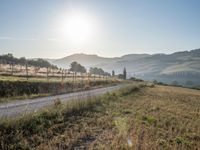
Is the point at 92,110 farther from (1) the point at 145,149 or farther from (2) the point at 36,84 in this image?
(2) the point at 36,84

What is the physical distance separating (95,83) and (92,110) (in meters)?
33.7

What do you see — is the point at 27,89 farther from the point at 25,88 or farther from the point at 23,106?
the point at 23,106

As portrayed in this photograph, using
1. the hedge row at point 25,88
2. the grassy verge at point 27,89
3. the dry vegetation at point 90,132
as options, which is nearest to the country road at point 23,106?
the dry vegetation at point 90,132

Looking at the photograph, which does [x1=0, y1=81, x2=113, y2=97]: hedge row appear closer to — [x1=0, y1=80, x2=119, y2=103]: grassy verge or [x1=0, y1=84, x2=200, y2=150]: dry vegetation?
[x1=0, y1=80, x2=119, y2=103]: grassy verge

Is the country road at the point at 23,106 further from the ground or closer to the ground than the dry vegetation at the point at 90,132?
further from the ground

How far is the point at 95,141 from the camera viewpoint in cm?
1036

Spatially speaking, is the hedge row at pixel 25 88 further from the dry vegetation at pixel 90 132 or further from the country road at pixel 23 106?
the dry vegetation at pixel 90 132

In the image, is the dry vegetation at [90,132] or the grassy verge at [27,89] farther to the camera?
the grassy verge at [27,89]

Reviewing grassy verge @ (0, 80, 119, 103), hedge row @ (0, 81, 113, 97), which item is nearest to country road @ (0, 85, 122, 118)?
grassy verge @ (0, 80, 119, 103)

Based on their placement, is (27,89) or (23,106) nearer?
(23,106)

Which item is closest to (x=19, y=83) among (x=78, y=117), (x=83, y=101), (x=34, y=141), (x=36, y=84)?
(x=36, y=84)

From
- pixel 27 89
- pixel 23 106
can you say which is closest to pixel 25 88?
pixel 27 89

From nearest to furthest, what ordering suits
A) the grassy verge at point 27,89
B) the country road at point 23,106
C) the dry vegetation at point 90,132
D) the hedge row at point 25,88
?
the dry vegetation at point 90,132 → the country road at point 23,106 → the grassy verge at point 27,89 → the hedge row at point 25,88

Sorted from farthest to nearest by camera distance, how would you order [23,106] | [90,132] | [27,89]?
[27,89], [23,106], [90,132]
